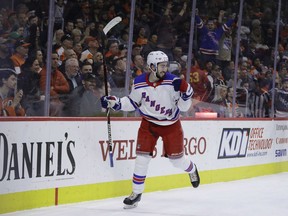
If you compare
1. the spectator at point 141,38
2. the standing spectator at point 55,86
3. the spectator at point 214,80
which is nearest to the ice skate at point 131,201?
the standing spectator at point 55,86

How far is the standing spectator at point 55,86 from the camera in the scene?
243 inches

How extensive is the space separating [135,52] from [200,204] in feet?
6.87

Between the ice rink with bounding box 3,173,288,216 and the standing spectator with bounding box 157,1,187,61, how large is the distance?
5.41ft

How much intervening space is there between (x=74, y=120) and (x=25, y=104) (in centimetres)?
49

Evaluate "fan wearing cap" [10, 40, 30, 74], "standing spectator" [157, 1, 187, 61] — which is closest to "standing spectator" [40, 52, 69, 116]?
"fan wearing cap" [10, 40, 30, 74]

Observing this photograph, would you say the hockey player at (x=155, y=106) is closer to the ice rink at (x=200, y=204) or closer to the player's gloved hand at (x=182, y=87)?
the player's gloved hand at (x=182, y=87)

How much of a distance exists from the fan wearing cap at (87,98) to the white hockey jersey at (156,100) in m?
0.77

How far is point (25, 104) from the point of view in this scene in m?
5.96

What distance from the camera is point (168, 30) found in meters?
7.97

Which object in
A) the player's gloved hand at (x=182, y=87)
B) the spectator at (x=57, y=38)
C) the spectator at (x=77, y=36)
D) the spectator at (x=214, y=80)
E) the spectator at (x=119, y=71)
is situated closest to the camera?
the player's gloved hand at (x=182, y=87)

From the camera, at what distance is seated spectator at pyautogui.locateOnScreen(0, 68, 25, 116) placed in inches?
226

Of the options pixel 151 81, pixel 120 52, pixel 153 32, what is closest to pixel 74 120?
pixel 151 81

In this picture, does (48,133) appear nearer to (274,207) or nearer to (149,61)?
(149,61)

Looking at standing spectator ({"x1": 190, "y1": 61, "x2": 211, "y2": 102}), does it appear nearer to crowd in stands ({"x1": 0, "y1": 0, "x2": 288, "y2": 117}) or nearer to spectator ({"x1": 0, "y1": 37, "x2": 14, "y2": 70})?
crowd in stands ({"x1": 0, "y1": 0, "x2": 288, "y2": 117})
